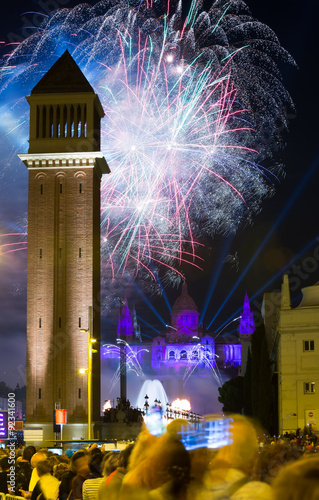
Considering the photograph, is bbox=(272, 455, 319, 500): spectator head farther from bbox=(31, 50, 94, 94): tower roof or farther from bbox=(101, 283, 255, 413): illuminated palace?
bbox=(101, 283, 255, 413): illuminated palace

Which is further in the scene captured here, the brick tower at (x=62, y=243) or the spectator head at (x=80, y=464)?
the brick tower at (x=62, y=243)

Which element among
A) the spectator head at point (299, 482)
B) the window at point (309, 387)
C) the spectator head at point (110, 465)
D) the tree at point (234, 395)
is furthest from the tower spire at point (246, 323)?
the spectator head at point (299, 482)

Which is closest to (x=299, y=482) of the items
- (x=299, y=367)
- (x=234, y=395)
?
(x=299, y=367)

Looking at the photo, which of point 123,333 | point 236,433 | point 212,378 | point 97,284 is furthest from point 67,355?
point 123,333

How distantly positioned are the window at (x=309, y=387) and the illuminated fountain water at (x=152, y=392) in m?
82.5

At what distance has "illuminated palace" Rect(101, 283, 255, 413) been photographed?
143 metres

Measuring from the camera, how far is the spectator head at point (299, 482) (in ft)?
14.8

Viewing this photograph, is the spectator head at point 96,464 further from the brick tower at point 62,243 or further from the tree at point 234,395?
the tree at point 234,395

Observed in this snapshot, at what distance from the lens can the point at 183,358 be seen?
164 metres

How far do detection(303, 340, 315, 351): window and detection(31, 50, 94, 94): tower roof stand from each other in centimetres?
2728

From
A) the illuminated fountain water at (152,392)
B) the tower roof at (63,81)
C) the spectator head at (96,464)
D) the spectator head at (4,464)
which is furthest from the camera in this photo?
the illuminated fountain water at (152,392)

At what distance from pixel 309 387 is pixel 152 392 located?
89.3 m

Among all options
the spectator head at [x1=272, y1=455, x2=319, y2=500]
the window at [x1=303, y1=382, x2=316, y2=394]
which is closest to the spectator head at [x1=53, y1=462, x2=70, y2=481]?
the spectator head at [x1=272, y1=455, x2=319, y2=500]

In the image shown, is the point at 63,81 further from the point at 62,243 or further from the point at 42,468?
the point at 42,468
